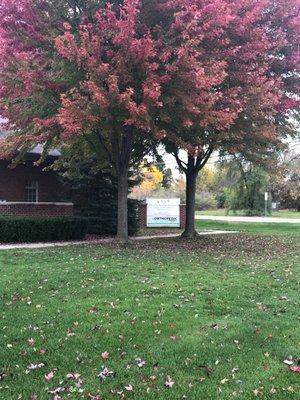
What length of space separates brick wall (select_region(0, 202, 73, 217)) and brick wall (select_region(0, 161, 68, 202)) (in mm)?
610

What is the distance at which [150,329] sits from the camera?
588 cm

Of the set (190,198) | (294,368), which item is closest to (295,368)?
(294,368)

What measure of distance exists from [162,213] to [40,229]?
10.2m

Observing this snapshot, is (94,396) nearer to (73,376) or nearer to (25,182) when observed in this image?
(73,376)

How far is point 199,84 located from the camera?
1169 centimetres

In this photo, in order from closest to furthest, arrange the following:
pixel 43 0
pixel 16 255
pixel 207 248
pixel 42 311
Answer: pixel 42 311 < pixel 16 255 < pixel 43 0 < pixel 207 248

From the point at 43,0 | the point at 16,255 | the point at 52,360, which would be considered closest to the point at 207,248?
the point at 16,255

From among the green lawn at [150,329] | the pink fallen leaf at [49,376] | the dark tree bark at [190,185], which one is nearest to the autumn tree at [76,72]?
the green lawn at [150,329]

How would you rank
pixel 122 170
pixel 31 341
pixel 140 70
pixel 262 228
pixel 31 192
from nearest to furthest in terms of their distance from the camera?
pixel 31 341 → pixel 140 70 → pixel 122 170 → pixel 31 192 → pixel 262 228

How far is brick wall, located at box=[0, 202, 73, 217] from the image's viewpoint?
68.2ft

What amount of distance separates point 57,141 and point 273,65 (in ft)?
24.4

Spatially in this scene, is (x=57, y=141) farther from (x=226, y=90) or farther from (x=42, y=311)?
(x=42, y=311)

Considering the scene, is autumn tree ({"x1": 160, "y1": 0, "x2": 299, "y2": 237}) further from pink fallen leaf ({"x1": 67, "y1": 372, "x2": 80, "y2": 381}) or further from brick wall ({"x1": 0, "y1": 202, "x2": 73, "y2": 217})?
pink fallen leaf ({"x1": 67, "y1": 372, "x2": 80, "y2": 381})

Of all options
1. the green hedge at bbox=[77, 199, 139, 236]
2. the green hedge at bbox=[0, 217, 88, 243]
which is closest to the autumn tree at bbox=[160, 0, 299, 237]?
the green hedge at bbox=[77, 199, 139, 236]
